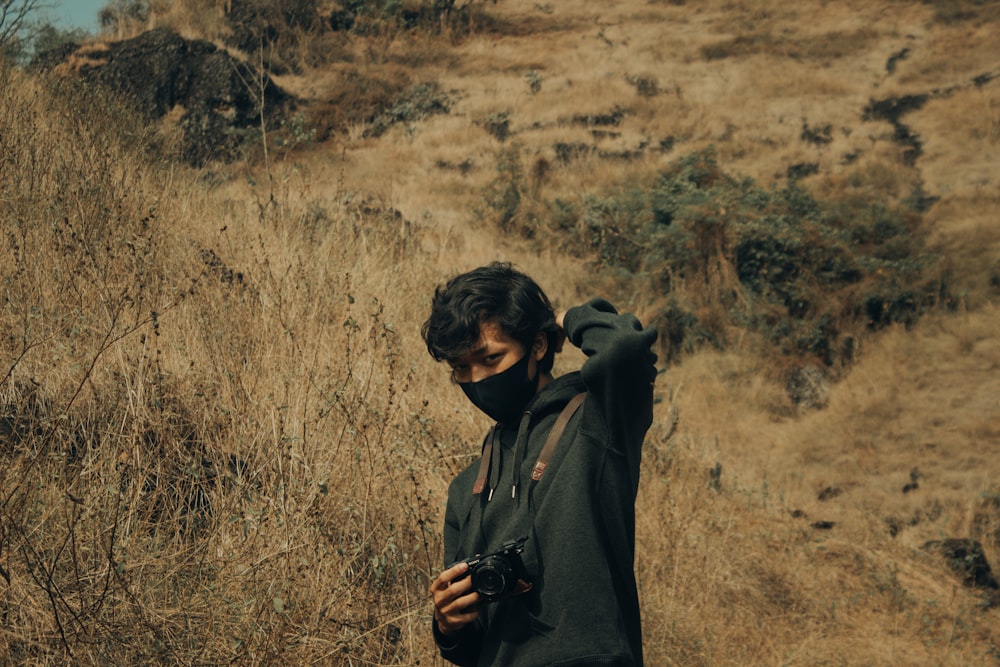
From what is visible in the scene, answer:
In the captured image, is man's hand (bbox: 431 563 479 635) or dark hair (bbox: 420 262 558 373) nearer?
man's hand (bbox: 431 563 479 635)

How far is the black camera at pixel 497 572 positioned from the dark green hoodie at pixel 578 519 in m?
0.08

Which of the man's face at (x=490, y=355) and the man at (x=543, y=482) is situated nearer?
the man at (x=543, y=482)

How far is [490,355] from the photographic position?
1889mm

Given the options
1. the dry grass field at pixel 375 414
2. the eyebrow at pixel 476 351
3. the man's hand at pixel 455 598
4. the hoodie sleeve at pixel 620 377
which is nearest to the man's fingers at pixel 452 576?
the man's hand at pixel 455 598

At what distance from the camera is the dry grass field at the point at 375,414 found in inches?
111

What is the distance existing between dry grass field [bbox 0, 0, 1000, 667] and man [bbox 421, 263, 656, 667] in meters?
1.15

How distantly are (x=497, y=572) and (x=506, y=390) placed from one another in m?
0.46

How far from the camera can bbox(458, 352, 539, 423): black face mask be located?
1.87m

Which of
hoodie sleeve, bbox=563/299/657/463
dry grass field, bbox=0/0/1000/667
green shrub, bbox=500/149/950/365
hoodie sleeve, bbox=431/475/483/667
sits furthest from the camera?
green shrub, bbox=500/149/950/365

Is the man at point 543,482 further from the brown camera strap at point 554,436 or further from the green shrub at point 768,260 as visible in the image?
the green shrub at point 768,260

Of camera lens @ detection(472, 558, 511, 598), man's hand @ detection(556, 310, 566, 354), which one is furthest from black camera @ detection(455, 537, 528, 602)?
man's hand @ detection(556, 310, 566, 354)

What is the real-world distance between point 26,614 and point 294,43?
18.4 meters

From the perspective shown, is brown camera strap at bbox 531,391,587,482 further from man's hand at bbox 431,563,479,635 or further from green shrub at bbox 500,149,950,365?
green shrub at bbox 500,149,950,365

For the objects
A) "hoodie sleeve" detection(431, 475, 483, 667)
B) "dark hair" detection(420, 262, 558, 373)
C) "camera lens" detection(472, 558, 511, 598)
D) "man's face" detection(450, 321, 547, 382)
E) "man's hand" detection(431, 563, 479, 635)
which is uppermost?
"dark hair" detection(420, 262, 558, 373)
